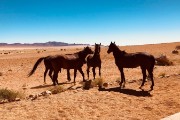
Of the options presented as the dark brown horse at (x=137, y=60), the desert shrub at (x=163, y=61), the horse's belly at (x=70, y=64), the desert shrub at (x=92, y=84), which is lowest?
the desert shrub at (x=92, y=84)

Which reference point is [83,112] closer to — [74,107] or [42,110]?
[74,107]

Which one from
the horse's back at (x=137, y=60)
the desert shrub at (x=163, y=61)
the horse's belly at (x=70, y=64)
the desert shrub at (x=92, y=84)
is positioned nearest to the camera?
the horse's back at (x=137, y=60)

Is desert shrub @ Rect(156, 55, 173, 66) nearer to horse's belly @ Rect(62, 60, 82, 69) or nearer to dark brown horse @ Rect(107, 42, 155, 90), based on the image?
horse's belly @ Rect(62, 60, 82, 69)

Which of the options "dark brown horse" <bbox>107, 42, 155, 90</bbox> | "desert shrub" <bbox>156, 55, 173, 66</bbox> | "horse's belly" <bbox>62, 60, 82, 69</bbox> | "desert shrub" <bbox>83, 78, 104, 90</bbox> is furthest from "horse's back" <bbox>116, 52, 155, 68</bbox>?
"desert shrub" <bbox>156, 55, 173, 66</bbox>

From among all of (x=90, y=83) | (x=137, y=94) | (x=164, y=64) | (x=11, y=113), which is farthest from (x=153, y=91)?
(x=164, y=64)

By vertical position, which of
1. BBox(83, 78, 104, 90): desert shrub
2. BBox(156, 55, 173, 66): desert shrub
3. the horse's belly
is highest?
the horse's belly

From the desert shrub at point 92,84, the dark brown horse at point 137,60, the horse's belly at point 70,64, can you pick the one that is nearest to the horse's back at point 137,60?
the dark brown horse at point 137,60

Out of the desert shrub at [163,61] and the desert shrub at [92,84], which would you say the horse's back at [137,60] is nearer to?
the desert shrub at [92,84]

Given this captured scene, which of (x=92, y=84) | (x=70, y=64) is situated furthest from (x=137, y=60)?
(x=70, y=64)

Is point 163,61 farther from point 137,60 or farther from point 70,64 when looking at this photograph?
point 137,60

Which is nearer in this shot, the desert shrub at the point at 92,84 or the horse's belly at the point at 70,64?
the desert shrub at the point at 92,84

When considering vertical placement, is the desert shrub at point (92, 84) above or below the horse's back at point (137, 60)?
below

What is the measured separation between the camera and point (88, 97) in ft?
39.1

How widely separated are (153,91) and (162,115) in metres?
3.59
